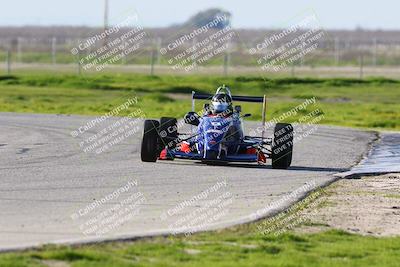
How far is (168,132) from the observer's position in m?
22.0

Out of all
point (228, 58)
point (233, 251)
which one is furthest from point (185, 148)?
point (228, 58)

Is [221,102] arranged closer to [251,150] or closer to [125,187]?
[251,150]

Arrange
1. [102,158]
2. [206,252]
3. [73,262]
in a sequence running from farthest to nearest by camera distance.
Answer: [102,158] < [206,252] < [73,262]

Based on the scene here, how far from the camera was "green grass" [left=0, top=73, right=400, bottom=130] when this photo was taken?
3891 cm

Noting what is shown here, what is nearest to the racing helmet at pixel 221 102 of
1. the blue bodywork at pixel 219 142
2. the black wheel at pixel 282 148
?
the blue bodywork at pixel 219 142

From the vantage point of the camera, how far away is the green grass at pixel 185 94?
128 ft

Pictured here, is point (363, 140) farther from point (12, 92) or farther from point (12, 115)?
point (12, 92)

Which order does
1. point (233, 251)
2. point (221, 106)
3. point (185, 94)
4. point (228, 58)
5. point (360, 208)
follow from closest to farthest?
point (233, 251)
point (360, 208)
point (221, 106)
point (185, 94)
point (228, 58)

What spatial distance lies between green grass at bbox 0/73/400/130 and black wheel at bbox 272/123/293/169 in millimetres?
14620

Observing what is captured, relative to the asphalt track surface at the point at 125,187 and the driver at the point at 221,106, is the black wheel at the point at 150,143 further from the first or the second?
the driver at the point at 221,106

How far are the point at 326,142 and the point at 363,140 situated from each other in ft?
4.58

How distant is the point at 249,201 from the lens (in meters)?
15.9

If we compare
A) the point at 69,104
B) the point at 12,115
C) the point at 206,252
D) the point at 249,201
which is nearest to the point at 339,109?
the point at 69,104

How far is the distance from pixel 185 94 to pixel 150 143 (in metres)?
26.6
